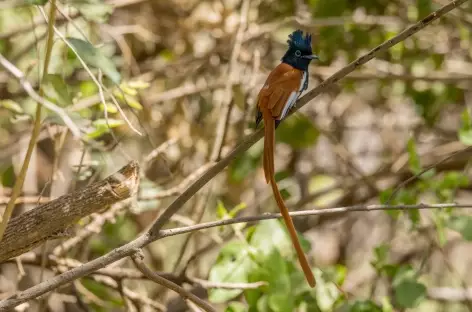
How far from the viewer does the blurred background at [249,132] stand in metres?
2.77

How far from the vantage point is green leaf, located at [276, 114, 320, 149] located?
352 cm

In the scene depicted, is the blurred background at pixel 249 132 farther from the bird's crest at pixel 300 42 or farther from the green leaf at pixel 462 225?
the bird's crest at pixel 300 42

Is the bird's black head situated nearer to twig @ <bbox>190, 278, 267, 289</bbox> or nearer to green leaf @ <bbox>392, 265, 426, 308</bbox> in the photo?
twig @ <bbox>190, 278, 267, 289</bbox>

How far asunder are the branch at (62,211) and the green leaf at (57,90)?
0.44 m

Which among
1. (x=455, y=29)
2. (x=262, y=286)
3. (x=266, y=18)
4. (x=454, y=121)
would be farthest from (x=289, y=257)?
(x=454, y=121)

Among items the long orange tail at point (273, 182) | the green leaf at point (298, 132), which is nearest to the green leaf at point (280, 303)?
the long orange tail at point (273, 182)

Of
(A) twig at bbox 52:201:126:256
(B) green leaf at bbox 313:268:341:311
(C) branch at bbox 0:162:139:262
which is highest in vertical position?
(A) twig at bbox 52:201:126:256

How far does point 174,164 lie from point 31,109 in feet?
2.82

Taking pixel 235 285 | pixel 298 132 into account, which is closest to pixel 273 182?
pixel 235 285

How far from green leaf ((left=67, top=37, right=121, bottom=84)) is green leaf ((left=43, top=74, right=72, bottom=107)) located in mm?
256

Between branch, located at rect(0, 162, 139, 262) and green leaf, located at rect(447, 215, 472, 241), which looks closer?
branch, located at rect(0, 162, 139, 262)

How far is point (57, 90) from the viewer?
211 cm

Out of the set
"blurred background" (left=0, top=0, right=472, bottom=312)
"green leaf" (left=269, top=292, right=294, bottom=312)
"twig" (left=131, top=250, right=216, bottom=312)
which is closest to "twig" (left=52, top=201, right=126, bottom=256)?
"blurred background" (left=0, top=0, right=472, bottom=312)

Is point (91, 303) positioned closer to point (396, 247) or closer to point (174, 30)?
point (174, 30)
